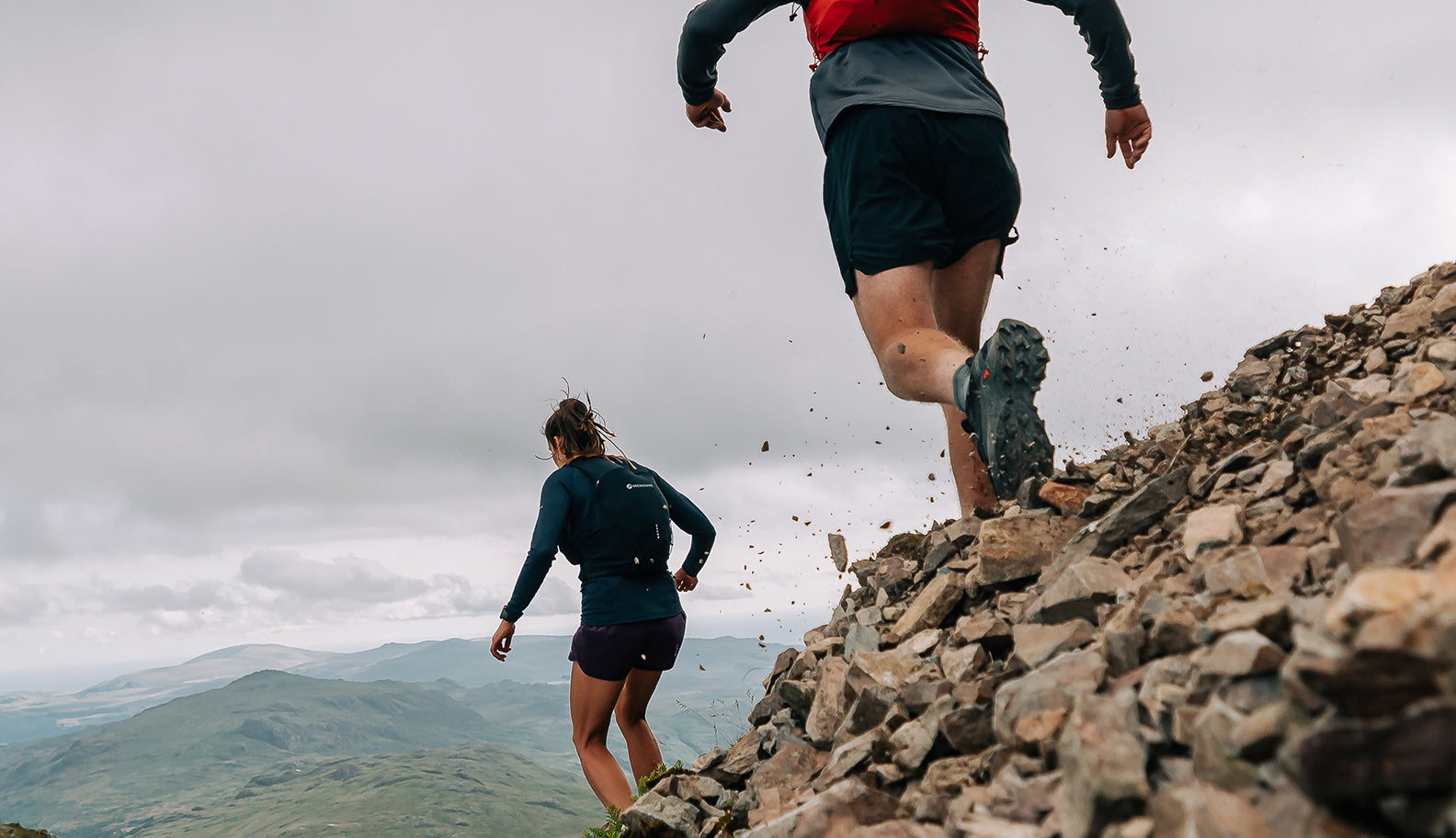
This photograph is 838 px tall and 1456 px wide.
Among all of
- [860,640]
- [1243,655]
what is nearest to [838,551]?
[860,640]

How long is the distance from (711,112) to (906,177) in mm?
1520

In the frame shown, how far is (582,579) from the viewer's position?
18.9 ft

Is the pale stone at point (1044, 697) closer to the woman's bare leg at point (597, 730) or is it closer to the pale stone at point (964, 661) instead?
the pale stone at point (964, 661)

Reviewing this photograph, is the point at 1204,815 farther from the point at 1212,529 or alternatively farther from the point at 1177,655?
the point at 1212,529

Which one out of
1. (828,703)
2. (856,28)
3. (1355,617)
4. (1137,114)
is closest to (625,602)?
(828,703)

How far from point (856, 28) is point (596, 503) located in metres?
3.49

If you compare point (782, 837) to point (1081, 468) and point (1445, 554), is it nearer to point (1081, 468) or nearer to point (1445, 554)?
point (1445, 554)

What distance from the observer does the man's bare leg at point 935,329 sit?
11.0 feet

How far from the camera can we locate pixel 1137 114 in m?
3.99

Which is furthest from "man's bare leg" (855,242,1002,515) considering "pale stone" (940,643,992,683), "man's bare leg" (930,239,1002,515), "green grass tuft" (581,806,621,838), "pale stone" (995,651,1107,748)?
"green grass tuft" (581,806,621,838)

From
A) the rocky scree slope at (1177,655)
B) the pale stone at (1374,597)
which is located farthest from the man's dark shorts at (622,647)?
the pale stone at (1374,597)

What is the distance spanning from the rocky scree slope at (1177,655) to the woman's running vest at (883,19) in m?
2.22

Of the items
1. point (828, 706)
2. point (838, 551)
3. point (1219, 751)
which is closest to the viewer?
point (1219, 751)

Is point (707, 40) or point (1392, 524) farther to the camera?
point (707, 40)
